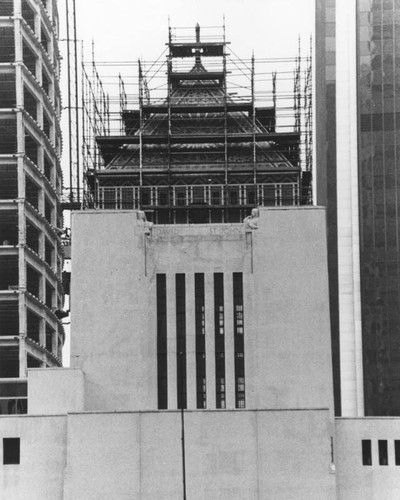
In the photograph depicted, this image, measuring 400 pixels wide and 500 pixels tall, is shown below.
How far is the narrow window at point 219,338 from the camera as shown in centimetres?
10950

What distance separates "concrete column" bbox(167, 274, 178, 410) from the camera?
108938mm

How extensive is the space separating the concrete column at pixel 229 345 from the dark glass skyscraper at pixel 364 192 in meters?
46.6

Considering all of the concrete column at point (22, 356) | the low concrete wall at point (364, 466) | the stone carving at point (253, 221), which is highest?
the stone carving at point (253, 221)

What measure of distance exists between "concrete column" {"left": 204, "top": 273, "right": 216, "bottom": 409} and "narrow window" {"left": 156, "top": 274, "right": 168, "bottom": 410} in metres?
2.93

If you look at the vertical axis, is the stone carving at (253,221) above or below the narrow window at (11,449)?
above

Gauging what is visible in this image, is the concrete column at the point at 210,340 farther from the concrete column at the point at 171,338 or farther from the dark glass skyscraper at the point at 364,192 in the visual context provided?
the dark glass skyscraper at the point at 364,192

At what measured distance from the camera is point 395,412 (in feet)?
500

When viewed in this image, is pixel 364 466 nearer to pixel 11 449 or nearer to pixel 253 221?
pixel 253 221

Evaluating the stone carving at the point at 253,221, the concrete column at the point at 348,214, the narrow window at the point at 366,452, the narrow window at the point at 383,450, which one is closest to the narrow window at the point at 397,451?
the narrow window at the point at 383,450

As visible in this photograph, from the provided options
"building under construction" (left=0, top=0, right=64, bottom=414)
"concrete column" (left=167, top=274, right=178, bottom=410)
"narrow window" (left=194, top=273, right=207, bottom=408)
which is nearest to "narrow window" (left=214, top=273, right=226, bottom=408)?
"narrow window" (left=194, top=273, right=207, bottom=408)

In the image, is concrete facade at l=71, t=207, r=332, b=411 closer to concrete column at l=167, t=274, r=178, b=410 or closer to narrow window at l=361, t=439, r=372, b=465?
concrete column at l=167, t=274, r=178, b=410

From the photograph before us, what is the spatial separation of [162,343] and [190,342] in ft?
6.60

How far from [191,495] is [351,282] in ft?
199

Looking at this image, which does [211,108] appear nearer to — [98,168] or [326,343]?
[98,168]
